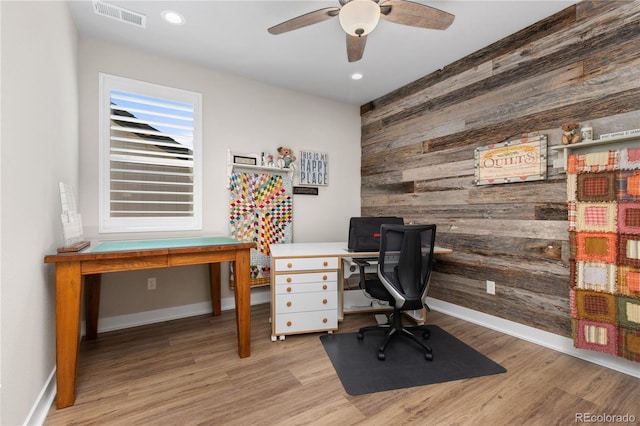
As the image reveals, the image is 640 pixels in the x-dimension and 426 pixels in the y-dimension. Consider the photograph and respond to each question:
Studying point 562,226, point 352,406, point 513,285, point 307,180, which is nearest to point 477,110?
point 562,226

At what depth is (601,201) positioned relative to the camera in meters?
2.04

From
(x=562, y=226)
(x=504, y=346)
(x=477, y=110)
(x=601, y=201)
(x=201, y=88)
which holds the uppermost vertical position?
(x=201, y=88)

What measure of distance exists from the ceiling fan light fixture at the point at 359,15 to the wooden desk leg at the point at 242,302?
1.76 metres

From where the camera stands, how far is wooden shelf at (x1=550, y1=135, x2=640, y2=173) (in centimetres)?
200

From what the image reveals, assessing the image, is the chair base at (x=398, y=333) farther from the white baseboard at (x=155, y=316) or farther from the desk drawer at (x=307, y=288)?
the white baseboard at (x=155, y=316)

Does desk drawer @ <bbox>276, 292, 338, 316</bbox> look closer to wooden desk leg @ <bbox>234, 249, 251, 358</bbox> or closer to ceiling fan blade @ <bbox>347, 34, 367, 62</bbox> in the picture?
wooden desk leg @ <bbox>234, 249, 251, 358</bbox>

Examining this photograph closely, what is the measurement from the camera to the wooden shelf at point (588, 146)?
6.56 ft

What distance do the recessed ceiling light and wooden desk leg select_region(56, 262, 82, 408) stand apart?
80.6 inches

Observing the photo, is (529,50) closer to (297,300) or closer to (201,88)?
(297,300)

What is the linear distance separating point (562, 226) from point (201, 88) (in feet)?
12.3

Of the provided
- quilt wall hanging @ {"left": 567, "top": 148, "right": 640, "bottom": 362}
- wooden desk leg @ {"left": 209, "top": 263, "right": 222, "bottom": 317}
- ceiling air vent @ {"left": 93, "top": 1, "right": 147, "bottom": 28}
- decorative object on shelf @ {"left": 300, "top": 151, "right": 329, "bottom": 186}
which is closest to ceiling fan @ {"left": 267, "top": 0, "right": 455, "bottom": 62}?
ceiling air vent @ {"left": 93, "top": 1, "right": 147, "bottom": 28}

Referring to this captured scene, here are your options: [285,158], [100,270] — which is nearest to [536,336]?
[285,158]

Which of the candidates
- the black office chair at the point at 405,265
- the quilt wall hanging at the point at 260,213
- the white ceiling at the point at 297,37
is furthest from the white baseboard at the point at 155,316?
the white ceiling at the point at 297,37

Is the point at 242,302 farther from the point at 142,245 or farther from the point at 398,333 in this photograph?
the point at 398,333
